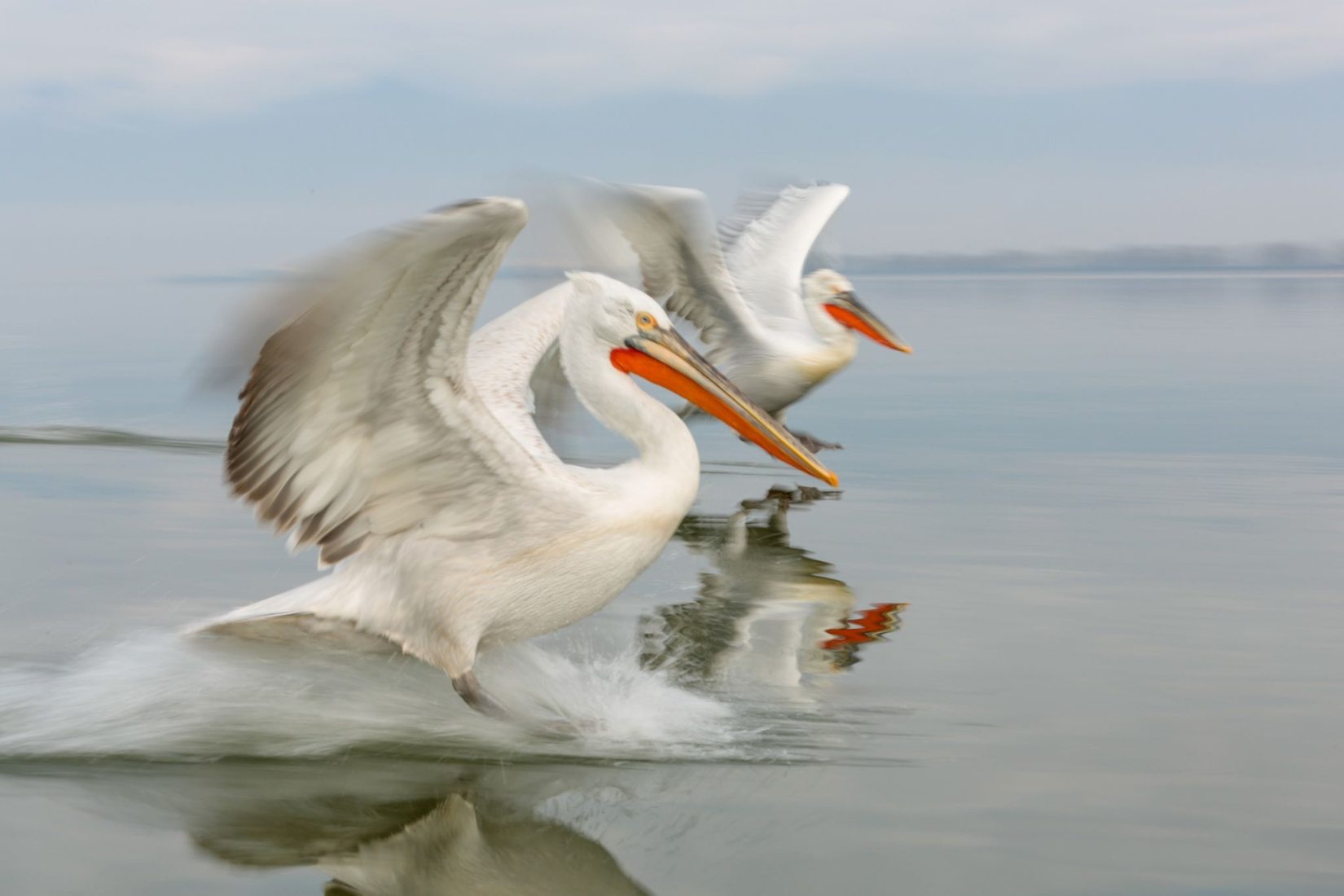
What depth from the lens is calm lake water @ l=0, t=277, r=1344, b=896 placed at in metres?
3.18

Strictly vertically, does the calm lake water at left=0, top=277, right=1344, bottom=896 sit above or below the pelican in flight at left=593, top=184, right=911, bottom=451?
below

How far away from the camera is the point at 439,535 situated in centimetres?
416

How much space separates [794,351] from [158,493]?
11.7ft

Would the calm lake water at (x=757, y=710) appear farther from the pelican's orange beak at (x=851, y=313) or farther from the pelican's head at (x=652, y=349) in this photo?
the pelican's orange beak at (x=851, y=313)

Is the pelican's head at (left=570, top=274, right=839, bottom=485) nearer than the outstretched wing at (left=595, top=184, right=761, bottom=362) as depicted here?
Yes

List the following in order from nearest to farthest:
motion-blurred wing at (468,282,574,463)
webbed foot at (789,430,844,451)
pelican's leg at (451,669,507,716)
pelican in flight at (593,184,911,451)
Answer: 1. pelican's leg at (451,669,507,716)
2. motion-blurred wing at (468,282,574,463)
3. pelican in flight at (593,184,911,451)
4. webbed foot at (789,430,844,451)

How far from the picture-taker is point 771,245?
32.0 ft

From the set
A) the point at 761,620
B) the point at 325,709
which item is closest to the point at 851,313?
the point at 761,620

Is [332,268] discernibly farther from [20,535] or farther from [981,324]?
[981,324]

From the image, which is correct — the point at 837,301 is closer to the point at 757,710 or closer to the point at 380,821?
the point at 757,710

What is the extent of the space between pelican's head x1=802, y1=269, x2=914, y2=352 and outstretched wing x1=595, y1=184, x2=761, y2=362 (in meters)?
0.92

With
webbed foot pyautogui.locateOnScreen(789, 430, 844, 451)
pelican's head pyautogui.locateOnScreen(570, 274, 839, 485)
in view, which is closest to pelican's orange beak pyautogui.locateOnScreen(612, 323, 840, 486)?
pelican's head pyautogui.locateOnScreen(570, 274, 839, 485)

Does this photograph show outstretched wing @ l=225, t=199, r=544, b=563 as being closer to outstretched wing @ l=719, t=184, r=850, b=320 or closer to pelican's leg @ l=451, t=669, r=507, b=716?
pelican's leg @ l=451, t=669, r=507, b=716

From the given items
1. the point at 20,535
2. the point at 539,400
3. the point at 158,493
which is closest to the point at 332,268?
the point at 539,400
